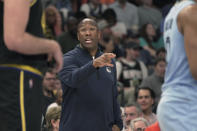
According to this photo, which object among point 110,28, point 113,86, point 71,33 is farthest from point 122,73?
point 113,86

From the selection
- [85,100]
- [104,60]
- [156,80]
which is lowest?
[156,80]

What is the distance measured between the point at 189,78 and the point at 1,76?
1.30m

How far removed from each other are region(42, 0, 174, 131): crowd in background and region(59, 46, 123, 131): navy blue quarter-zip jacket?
1.75 meters

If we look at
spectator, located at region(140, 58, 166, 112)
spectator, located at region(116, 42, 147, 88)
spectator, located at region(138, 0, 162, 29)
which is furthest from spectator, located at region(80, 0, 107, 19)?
spectator, located at region(140, 58, 166, 112)

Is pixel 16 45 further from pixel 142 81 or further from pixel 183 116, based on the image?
pixel 142 81

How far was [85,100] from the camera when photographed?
5.42m

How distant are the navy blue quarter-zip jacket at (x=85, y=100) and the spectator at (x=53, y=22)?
646 centimetres

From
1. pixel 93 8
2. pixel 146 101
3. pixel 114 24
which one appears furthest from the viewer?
pixel 93 8

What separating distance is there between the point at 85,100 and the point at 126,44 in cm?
663

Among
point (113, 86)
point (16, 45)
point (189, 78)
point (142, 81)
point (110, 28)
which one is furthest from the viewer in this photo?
point (110, 28)

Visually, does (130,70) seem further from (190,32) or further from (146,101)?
(190,32)

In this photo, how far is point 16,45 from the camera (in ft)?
11.1

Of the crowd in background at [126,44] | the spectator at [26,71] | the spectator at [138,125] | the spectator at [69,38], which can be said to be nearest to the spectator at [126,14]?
the crowd in background at [126,44]

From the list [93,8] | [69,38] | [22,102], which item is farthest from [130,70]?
[22,102]
